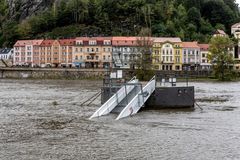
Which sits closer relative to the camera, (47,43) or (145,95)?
(145,95)

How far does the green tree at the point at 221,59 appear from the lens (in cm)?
12731

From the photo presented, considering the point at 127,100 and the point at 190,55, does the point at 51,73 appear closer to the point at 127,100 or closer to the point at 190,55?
the point at 190,55

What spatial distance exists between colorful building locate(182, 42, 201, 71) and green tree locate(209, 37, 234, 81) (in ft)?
129

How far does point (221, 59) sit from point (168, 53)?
138 ft

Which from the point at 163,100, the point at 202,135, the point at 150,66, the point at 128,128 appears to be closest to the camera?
the point at 202,135

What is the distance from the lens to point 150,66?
120 m

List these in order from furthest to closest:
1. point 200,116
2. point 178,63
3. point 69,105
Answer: point 178,63 → point 69,105 → point 200,116

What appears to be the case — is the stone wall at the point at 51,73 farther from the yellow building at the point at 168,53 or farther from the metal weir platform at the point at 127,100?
the metal weir platform at the point at 127,100

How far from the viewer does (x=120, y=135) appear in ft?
101

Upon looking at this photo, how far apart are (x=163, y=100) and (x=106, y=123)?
41.4 feet

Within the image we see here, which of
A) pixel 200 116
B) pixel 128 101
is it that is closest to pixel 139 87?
pixel 128 101

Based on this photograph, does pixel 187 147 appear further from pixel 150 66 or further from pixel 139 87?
pixel 150 66

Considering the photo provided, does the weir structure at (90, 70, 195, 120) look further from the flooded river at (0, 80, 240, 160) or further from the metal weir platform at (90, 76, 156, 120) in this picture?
the flooded river at (0, 80, 240, 160)

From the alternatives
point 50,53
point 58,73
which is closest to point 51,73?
point 58,73
